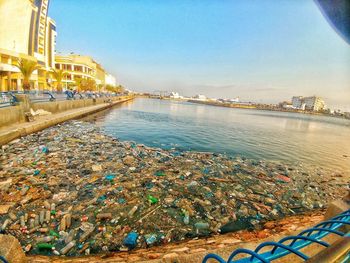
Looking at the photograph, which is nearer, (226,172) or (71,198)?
(71,198)

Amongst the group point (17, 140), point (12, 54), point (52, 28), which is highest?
point (52, 28)

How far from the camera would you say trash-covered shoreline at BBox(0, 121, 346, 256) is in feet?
10.1

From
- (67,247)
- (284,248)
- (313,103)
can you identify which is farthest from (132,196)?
(313,103)

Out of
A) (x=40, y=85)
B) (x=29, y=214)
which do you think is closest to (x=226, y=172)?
(x=29, y=214)

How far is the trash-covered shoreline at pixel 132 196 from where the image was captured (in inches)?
121

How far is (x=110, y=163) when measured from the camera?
6.21m

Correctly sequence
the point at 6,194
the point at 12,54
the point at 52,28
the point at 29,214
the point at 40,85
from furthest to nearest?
the point at 52,28 < the point at 40,85 < the point at 12,54 < the point at 6,194 < the point at 29,214

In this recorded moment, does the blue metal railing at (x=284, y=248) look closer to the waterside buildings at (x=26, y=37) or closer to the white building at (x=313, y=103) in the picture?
the waterside buildings at (x=26, y=37)

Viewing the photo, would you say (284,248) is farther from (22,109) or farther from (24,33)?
(24,33)

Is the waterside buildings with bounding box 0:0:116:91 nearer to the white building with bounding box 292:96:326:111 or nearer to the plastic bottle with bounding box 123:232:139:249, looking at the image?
the plastic bottle with bounding box 123:232:139:249

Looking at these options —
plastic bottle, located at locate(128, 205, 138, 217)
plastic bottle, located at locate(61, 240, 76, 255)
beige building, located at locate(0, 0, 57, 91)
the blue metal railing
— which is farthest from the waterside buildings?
the blue metal railing

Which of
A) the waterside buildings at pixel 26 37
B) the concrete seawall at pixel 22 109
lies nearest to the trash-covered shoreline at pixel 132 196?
the concrete seawall at pixel 22 109

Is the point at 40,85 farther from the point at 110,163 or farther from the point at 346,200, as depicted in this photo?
the point at 346,200

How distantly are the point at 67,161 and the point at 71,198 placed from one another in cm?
253
